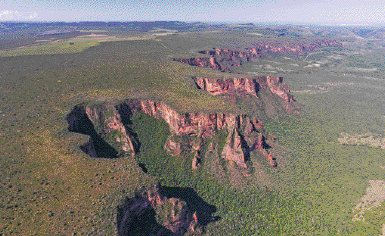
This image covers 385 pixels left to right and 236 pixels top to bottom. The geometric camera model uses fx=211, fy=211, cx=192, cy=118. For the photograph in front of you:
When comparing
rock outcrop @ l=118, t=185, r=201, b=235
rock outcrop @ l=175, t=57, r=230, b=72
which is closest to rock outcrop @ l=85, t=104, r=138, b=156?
rock outcrop @ l=118, t=185, r=201, b=235

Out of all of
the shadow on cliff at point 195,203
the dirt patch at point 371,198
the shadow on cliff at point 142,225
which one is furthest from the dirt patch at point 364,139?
the shadow on cliff at point 142,225

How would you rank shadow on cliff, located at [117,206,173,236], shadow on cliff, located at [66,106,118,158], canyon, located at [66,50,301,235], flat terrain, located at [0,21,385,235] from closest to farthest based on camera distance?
flat terrain, located at [0,21,385,235]
shadow on cliff, located at [117,206,173,236]
shadow on cliff, located at [66,106,118,158]
canyon, located at [66,50,301,235]

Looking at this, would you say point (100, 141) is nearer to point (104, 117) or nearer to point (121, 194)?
point (104, 117)

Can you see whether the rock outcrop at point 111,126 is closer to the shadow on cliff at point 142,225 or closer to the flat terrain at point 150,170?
the flat terrain at point 150,170

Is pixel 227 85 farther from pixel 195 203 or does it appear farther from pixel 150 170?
pixel 195 203

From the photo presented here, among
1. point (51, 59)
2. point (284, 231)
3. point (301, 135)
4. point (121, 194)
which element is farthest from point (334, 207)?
point (51, 59)

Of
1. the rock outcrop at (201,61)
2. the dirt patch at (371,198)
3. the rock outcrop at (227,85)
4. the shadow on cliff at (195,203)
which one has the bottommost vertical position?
the dirt patch at (371,198)

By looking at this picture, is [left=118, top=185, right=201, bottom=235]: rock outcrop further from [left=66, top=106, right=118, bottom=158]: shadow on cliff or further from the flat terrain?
[left=66, top=106, right=118, bottom=158]: shadow on cliff
